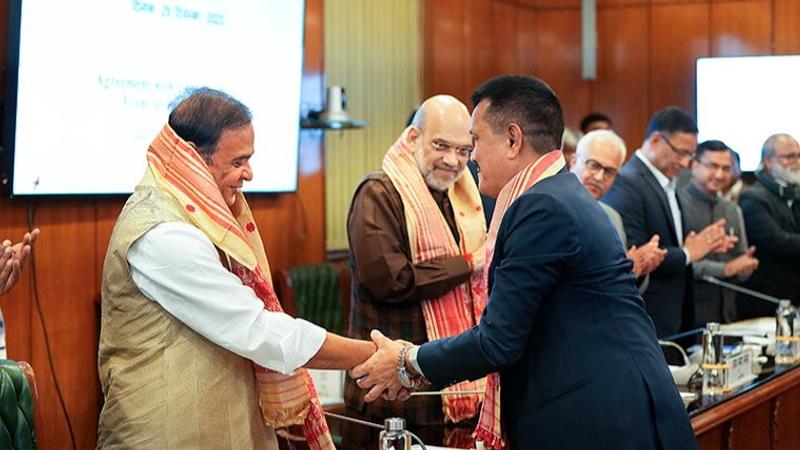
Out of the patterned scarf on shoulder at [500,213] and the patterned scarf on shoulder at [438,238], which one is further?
the patterned scarf on shoulder at [438,238]

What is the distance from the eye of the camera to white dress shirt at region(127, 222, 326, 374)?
2240 mm

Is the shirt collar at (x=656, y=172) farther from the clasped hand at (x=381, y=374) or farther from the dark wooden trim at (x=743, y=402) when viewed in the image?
the clasped hand at (x=381, y=374)

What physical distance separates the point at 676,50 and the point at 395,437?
20.9ft

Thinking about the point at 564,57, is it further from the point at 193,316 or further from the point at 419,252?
the point at 193,316

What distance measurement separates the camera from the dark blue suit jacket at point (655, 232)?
14.9 ft

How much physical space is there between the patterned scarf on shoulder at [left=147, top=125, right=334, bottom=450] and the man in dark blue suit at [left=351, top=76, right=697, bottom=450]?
0.36 metres

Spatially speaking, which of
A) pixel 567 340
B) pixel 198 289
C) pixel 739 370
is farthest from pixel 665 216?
pixel 198 289

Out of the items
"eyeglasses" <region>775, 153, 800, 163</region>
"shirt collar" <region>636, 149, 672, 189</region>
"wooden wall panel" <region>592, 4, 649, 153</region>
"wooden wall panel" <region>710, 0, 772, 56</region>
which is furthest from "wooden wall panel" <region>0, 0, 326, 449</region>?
"wooden wall panel" <region>710, 0, 772, 56</region>

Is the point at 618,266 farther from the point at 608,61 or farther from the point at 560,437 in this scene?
the point at 608,61

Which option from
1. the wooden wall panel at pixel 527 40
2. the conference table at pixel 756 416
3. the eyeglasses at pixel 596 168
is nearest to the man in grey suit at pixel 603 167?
the eyeglasses at pixel 596 168

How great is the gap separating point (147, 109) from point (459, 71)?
311cm

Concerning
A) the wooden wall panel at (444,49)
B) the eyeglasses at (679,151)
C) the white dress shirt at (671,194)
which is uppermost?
the wooden wall panel at (444,49)

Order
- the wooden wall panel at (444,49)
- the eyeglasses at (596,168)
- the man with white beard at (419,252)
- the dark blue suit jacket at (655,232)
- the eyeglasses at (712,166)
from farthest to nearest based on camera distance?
the wooden wall panel at (444,49) < the eyeglasses at (712,166) < the dark blue suit jacket at (655,232) < the eyeglasses at (596,168) < the man with white beard at (419,252)

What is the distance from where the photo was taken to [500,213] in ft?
8.01
